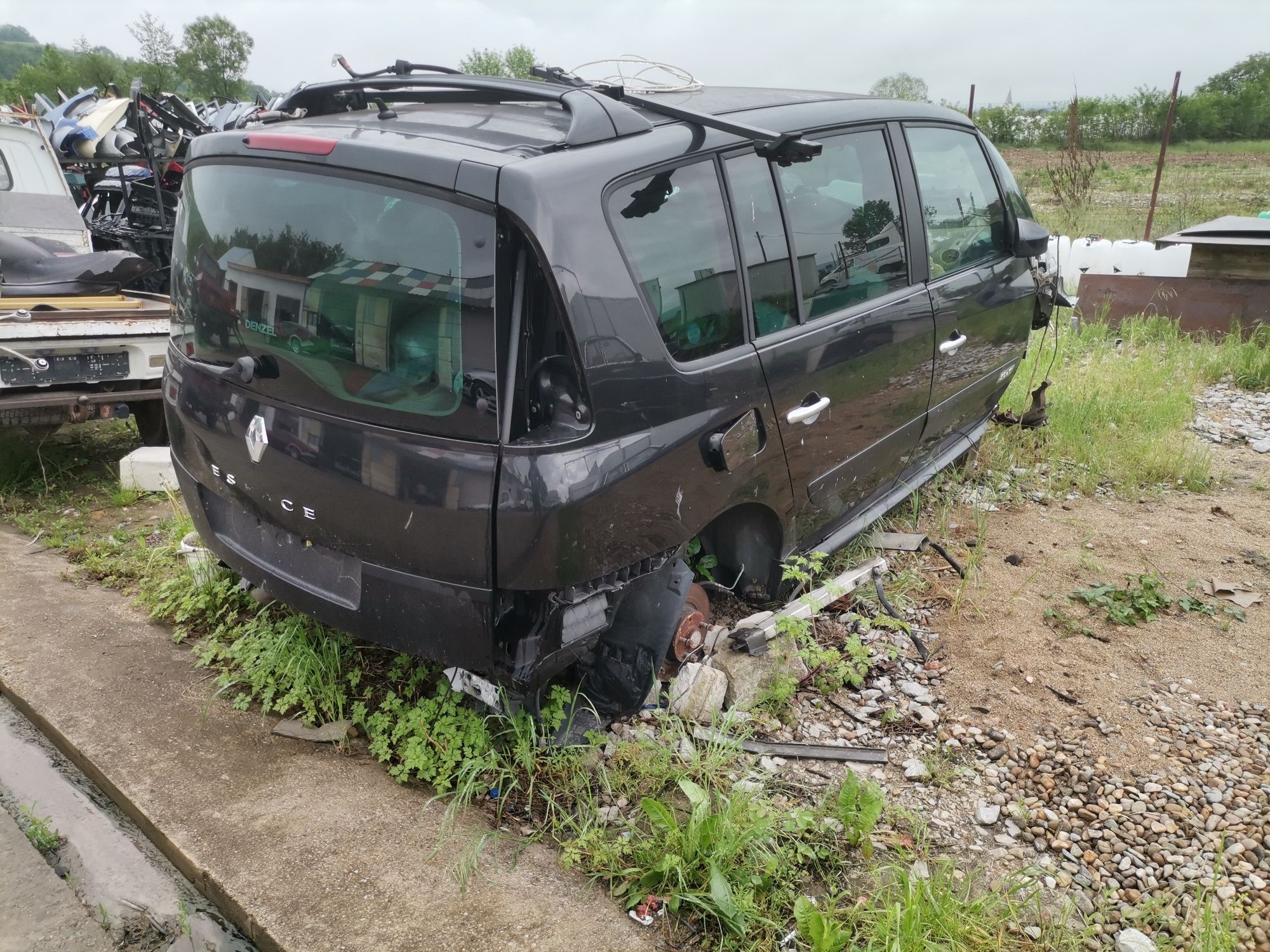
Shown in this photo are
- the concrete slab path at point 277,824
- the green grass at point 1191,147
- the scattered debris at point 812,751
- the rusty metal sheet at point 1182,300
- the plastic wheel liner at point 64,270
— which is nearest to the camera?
the concrete slab path at point 277,824

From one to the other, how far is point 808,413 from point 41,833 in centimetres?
255

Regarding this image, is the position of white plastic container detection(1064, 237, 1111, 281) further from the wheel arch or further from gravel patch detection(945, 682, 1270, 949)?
the wheel arch

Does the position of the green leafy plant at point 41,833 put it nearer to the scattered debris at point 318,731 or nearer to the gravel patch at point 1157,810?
the scattered debris at point 318,731

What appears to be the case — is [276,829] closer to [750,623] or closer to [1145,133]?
[750,623]

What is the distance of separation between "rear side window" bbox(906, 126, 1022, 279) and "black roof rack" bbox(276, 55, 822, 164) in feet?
3.39

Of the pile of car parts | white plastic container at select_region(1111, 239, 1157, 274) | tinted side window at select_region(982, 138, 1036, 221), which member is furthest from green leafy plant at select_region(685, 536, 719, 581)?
white plastic container at select_region(1111, 239, 1157, 274)

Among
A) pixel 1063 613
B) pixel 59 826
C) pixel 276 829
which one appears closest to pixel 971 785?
pixel 1063 613

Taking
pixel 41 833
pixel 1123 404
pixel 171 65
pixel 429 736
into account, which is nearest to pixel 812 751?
pixel 429 736

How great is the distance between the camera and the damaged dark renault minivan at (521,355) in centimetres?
219

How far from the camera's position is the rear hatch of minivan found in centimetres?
219

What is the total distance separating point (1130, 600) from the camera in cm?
369

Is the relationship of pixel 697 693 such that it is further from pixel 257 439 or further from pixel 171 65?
pixel 171 65

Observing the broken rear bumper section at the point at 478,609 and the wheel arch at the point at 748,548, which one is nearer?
the broken rear bumper section at the point at 478,609

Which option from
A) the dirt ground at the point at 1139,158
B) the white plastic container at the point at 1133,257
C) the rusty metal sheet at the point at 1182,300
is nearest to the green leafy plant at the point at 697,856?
the rusty metal sheet at the point at 1182,300
